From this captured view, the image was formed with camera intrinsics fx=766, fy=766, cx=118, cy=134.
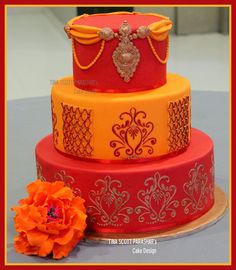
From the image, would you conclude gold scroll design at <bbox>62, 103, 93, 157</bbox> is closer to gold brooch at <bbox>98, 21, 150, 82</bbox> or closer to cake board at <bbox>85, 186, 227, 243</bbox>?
gold brooch at <bbox>98, 21, 150, 82</bbox>

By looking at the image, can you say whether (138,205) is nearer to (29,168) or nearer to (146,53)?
(146,53)

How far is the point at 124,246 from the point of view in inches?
134

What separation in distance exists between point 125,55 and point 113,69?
90mm

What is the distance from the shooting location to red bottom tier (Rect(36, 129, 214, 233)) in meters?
3.37

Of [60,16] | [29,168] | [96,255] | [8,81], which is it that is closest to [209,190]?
[96,255]

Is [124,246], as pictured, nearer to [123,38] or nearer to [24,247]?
[24,247]

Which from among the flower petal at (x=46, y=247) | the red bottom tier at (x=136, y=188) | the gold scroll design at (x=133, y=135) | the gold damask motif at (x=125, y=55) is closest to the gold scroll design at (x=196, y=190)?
the red bottom tier at (x=136, y=188)

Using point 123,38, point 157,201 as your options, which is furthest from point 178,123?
point 123,38

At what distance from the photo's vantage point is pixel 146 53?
3.40 meters

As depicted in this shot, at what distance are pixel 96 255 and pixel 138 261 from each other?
19cm

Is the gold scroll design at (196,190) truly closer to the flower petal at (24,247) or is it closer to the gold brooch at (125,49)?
the gold brooch at (125,49)

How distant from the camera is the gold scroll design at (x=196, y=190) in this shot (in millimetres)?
3514

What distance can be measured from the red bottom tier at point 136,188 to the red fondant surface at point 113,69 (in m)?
0.35

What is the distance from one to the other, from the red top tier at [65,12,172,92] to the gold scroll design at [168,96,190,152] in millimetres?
137
